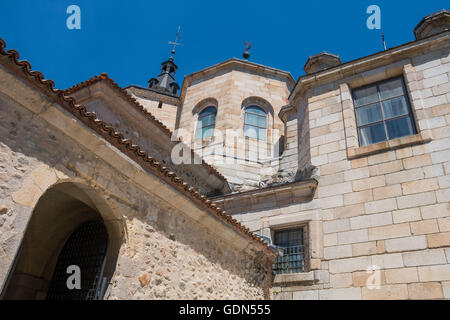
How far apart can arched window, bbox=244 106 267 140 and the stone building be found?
35.6 inches

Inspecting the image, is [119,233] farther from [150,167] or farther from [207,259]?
[207,259]

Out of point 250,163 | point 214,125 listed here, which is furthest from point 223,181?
point 214,125

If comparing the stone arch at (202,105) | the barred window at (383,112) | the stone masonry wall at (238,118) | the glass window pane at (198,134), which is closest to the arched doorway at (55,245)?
the stone masonry wall at (238,118)

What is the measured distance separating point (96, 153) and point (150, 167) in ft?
2.45

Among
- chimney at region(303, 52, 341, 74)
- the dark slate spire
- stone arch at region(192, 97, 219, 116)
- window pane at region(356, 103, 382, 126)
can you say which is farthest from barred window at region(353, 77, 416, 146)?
the dark slate spire

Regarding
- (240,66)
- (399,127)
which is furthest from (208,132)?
(399,127)

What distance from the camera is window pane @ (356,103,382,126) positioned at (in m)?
8.22

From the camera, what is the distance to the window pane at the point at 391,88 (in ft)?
27.0

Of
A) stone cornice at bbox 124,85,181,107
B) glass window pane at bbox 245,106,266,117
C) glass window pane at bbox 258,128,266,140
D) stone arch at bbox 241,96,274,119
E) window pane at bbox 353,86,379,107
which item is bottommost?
window pane at bbox 353,86,379,107

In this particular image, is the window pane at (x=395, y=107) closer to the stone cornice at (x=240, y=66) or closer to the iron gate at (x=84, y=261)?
the stone cornice at (x=240, y=66)

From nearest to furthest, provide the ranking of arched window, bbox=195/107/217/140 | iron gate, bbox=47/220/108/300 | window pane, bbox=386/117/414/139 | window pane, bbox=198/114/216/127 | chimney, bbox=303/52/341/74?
iron gate, bbox=47/220/108/300 < window pane, bbox=386/117/414/139 < chimney, bbox=303/52/341/74 < arched window, bbox=195/107/217/140 < window pane, bbox=198/114/216/127

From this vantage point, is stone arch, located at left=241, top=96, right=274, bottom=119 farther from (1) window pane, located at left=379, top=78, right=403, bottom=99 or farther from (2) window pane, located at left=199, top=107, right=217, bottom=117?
(1) window pane, located at left=379, top=78, right=403, bottom=99

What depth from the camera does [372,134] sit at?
8.05 m

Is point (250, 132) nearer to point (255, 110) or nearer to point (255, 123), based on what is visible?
point (255, 123)
